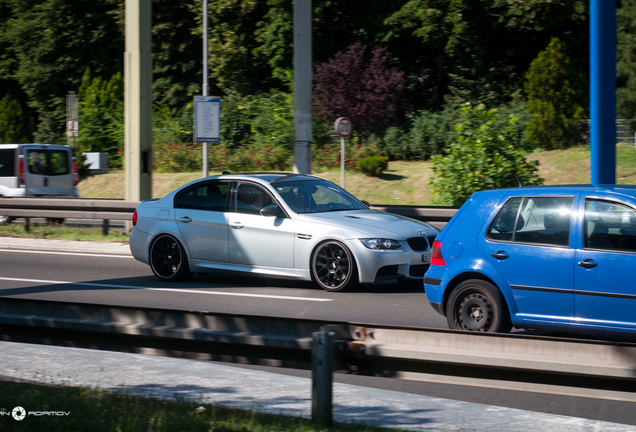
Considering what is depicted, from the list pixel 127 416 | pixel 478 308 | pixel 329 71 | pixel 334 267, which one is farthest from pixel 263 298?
pixel 329 71

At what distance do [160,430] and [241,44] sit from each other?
34654 millimetres

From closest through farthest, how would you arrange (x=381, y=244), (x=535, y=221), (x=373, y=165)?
(x=535, y=221), (x=381, y=244), (x=373, y=165)

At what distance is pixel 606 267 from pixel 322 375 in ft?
10.6

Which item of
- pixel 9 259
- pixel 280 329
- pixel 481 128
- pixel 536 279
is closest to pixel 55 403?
pixel 280 329

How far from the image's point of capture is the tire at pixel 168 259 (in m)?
11.8

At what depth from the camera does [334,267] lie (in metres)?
10.5

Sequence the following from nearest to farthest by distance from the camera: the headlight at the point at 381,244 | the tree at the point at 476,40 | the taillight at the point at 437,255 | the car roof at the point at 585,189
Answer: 1. the car roof at the point at 585,189
2. the taillight at the point at 437,255
3. the headlight at the point at 381,244
4. the tree at the point at 476,40

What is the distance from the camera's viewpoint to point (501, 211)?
7422 millimetres

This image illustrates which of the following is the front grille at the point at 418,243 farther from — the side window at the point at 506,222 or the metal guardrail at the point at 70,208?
the metal guardrail at the point at 70,208

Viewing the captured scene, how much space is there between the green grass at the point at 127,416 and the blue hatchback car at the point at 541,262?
271 centimetres

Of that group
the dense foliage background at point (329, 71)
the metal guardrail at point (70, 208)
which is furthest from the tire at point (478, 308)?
the dense foliage background at point (329, 71)

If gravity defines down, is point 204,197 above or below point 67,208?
above

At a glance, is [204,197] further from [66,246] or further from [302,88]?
[66,246]

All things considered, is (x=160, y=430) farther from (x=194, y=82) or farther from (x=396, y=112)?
(x=194, y=82)
